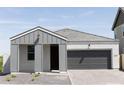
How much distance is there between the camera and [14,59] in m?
21.4

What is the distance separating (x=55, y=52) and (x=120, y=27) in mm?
10033

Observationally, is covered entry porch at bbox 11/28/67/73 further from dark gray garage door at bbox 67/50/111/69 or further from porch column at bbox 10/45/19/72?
dark gray garage door at bbox 67/50/111/69

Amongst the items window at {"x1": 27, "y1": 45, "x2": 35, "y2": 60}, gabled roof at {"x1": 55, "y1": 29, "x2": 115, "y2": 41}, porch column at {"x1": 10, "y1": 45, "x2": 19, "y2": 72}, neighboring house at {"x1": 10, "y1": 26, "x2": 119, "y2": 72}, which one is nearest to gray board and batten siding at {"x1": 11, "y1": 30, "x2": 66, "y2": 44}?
neighboring house at {"x1": 10, "y1": 26, "x2": 119, "y2": 72}

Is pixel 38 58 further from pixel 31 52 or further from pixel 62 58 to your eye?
pixel 62 58

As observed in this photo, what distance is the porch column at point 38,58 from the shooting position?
21.4m

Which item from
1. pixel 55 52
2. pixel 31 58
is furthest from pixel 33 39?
pixel 55 52

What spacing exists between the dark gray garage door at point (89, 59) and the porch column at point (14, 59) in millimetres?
6337

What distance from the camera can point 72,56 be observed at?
84.5 ft

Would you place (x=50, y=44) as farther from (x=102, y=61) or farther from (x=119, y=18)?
(x=119, y=18)

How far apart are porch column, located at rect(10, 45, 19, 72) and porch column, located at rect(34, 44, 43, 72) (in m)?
1.63

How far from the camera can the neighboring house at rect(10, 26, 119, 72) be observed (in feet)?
70.6

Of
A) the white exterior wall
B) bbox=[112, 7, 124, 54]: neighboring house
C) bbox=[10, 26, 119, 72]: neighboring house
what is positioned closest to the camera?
bbox=[10, 26, 119, 72]: neighboring house
